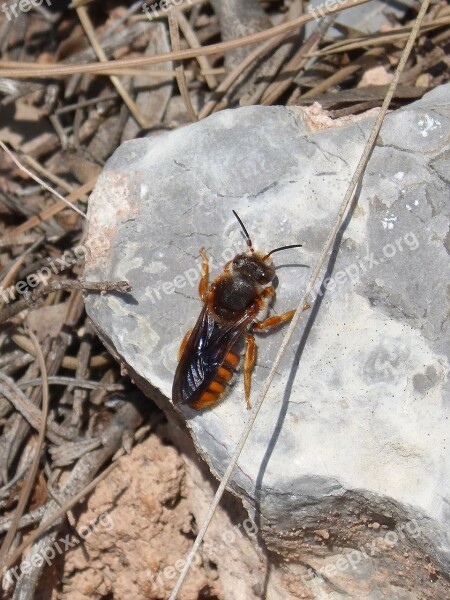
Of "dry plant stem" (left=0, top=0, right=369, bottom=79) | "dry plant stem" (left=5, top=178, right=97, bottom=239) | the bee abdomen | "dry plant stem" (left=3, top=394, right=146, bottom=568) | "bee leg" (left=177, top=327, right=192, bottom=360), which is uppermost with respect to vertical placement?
"dry plant stem" (left=0, top=0, right=369, bottom=79)

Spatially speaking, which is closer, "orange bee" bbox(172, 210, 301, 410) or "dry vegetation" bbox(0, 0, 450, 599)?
"orange bee" bbox(172, 210, 301, 410)

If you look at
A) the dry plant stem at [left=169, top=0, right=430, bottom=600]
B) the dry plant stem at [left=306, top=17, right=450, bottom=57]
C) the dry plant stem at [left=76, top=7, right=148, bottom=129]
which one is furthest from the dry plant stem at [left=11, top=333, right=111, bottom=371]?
the dry plant stem at [left=306, top=17, right=450, bottom=57]

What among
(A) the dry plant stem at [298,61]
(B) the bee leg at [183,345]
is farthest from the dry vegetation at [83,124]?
(B) the bee leg at [183,345]

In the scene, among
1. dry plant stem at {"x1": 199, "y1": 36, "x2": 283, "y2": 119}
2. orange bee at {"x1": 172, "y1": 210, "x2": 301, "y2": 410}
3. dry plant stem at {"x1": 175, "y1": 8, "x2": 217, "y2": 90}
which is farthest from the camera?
dry plant stem at {"x1": 175, "y1": 8, "x2": 217, "y2": 90}

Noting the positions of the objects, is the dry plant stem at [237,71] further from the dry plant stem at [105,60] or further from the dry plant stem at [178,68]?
the dry plant stem at [105,60]

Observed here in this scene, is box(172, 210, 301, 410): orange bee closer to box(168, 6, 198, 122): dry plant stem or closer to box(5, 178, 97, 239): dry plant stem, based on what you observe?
box(168, 6, 198, 122): dry plant stem

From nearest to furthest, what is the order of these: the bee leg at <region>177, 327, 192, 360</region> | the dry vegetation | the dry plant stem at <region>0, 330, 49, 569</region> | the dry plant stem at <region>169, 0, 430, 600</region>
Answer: the dry plant stem at <region>169, 0, 430, 600</region>
the bee leg at <region>177, 327, 192, 360</region>
the dry plant stem at <region>0, 330, 49, 569</region>
the dry vegetation

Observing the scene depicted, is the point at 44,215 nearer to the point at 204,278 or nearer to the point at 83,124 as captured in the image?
the point at 83,124
